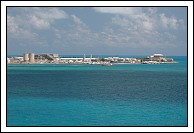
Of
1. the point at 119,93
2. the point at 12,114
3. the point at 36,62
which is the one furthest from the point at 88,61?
the point at 12,114

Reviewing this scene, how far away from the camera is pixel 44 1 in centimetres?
398

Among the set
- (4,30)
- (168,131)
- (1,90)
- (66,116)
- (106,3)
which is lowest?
(66,116)

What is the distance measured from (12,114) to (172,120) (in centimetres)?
477

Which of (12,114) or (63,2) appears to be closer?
(63,2)

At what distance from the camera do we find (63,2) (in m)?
3.99

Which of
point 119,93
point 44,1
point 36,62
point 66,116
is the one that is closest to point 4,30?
point 44,1

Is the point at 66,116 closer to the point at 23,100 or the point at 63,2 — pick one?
the point at 23,100

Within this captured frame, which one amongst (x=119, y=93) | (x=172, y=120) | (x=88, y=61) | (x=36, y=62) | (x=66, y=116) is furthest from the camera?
(x=88, y=61)

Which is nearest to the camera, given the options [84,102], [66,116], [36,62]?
[66,116]

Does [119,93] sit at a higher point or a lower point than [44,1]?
lower

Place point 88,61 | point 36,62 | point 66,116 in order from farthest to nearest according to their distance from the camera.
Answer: point 88,61, point 36,62, point 66,116

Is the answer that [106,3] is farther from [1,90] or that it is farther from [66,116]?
[66,116]

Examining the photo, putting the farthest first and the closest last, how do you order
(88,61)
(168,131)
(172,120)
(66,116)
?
(88,61) < (66,116) < (172,120) < (168,131)

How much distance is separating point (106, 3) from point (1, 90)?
5.90 feet
